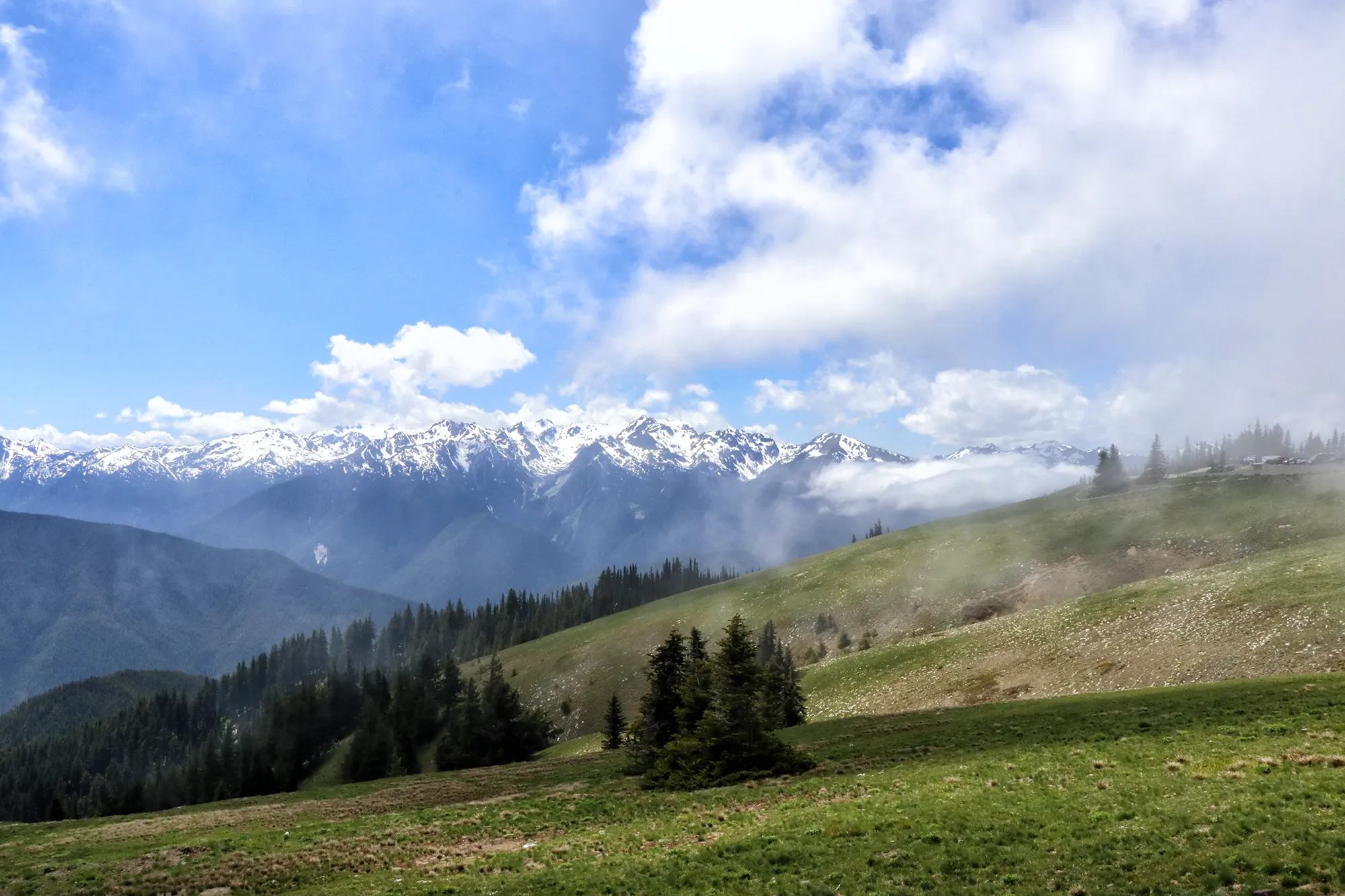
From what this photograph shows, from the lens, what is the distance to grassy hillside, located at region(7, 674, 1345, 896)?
54.9 feet

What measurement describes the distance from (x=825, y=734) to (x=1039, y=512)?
110m

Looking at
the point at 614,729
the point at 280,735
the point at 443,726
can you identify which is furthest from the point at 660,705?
the point at 280,735

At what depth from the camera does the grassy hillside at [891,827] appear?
16.7 metres

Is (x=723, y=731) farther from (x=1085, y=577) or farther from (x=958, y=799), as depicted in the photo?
(x=1085, y=577)

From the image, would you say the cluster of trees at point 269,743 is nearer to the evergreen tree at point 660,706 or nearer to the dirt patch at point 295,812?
the dirt patch at point 295,812


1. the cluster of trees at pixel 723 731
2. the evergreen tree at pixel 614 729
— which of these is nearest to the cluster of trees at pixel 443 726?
the evergreen tree at pixel 614 729

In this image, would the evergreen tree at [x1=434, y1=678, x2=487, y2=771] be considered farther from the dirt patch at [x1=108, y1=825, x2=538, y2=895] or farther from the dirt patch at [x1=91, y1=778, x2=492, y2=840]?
the dirt patch at [x1=108, y1=825, x2=538, y2=895]

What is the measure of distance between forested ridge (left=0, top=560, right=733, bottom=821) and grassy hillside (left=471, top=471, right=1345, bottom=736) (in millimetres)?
22251

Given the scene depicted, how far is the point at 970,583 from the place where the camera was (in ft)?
362

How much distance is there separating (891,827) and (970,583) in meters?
98.4

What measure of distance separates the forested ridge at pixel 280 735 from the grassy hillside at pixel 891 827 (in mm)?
40549

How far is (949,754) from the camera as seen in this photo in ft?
112

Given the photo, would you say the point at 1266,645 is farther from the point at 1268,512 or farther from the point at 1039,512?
the point at 1039,512

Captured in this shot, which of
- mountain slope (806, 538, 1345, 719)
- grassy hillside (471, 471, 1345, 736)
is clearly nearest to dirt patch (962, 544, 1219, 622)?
grassy hillside (471, 471, 1345, 736)
